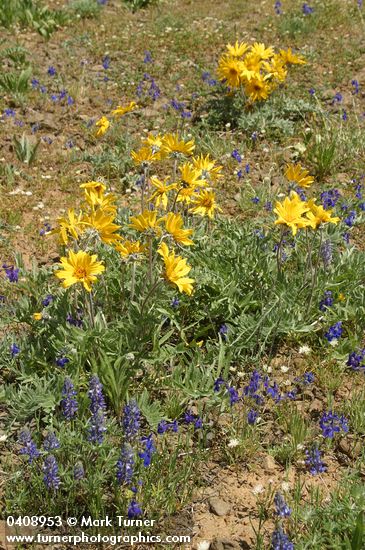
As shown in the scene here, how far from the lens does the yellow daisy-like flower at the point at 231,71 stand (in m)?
5.89

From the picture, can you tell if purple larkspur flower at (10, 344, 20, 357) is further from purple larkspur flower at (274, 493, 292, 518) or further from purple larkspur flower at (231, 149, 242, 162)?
purple larkspur flower at (231, 149, 242, 162)

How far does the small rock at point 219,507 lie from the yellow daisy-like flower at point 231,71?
419 cm

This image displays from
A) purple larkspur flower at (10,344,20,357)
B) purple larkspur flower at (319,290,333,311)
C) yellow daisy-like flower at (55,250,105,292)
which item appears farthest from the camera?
purple larkspur flower at (319,290,333,311)

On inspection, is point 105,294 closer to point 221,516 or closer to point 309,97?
point 221,516

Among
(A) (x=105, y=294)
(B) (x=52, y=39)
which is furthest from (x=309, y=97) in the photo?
(A) (x=105, y=294)

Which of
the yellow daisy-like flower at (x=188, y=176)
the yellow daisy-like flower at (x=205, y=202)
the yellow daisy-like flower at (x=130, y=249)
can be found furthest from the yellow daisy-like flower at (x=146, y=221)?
the yellow daisy-like flower at (x=205, y=202)

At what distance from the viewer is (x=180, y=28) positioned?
8.20 metres

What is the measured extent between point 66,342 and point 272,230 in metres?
1.71

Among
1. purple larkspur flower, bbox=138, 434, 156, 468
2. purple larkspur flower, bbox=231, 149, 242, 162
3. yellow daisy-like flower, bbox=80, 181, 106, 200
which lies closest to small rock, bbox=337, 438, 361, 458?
purple larkspur flower, bbox=138, 434, 156, 468

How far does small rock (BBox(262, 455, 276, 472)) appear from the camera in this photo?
120 inches

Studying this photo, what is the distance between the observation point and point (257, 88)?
600 centimetres

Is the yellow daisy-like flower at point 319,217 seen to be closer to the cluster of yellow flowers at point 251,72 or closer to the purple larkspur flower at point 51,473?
the purple larkspur flower at point 51,473

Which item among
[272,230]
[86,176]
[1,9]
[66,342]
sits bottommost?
[66,342]

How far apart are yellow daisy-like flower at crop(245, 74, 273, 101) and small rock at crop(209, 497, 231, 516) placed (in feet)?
13.6
